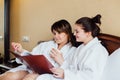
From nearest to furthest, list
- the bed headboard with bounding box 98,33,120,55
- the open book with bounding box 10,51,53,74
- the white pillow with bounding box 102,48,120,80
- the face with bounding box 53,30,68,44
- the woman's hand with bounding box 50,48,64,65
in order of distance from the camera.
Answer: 1. the white pillow with bounding box 102,48,120,80
2. the open book with bounding box 10,51,53,74
3. the bed headboard with bounding box 98,33,120,55
4. the woman's hand with bounding box 50,48,64,65
5. the face with bounding box 53,30,68,44

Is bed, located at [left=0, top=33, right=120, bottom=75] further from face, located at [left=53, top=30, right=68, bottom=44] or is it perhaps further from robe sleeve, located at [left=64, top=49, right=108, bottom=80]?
face, located at [left=53, top=30, right=68, bottom=44]

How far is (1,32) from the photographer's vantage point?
304cm

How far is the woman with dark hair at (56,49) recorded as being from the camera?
2.04m

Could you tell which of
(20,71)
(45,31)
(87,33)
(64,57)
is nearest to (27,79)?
(20,71)

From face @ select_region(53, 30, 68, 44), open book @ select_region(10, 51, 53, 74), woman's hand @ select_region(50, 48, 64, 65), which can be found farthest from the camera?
face @ select_region(53, 30, 68, 44)

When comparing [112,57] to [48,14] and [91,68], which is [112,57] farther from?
[48,14]

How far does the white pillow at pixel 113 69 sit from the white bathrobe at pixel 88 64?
0.04m

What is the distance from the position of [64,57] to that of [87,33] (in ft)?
1.26

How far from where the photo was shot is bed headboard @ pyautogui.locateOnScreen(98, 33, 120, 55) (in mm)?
1906

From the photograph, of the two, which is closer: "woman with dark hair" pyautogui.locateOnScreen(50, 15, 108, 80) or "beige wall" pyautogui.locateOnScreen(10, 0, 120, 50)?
"woman with dark hair" pyautogui.locateOnScreen(50, 15, 108, 80)

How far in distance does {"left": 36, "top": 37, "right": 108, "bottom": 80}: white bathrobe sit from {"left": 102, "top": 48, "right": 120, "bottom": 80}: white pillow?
40 millimetres

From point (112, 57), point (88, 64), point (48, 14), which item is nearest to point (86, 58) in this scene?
point (88, 64)

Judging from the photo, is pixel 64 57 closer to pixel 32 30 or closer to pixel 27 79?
pixel 27 79

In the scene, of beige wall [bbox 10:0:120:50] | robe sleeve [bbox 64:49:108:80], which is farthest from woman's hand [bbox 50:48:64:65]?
beige wall [bbox 10:0:120:50]
